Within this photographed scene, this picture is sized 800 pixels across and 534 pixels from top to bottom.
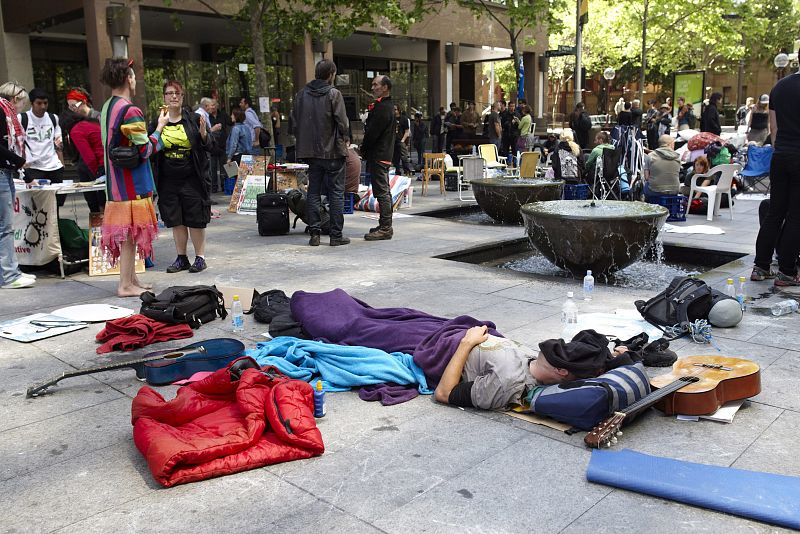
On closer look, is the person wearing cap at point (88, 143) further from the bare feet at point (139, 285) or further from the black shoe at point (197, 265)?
the bare feet at point (139, 285)

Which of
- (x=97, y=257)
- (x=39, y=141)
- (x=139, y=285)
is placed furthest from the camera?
(x=39, y=141)

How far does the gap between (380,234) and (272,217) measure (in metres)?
1.52

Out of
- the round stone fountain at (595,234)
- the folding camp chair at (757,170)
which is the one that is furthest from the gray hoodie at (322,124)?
the folding camp chair at (757,170)

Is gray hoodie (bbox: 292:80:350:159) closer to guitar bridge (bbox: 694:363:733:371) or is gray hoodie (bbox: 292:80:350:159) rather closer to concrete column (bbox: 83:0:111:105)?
guitar bridge (bbox: 694:363:733:371)

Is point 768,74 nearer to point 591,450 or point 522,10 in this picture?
point 522,10

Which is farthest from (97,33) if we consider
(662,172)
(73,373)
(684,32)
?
(684,32)

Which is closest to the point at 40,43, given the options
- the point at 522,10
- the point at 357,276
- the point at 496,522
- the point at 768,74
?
the point at 522,10

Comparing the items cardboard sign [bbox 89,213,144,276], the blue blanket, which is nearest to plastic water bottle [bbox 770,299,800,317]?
the blue blanket

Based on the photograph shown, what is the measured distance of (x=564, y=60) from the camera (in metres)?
48.8

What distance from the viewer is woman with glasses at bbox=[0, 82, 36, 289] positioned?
663cm

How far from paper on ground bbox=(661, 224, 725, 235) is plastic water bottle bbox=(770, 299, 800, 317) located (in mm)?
4050

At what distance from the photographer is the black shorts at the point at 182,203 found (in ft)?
23.7

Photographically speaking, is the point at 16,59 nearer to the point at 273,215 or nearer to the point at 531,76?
the point at 273,215

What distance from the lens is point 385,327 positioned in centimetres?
469
